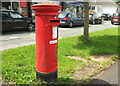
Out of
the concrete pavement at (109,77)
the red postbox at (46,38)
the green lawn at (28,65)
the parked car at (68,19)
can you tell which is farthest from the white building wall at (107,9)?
the red postbox at (46,38)

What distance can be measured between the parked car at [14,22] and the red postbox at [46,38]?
8262 mm

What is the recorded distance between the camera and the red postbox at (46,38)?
3.01m

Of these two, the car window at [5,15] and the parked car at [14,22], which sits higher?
the car window at [5,15]

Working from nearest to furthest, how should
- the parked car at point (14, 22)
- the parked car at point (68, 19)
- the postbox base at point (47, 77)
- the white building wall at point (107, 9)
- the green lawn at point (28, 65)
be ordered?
1. the postbox base at point (47, 77)
2. the green lawn at point (28, 65)
3. the parked car at point (14, 22)
4. the parked car at point (68, 19)
5. the white building wall at point (107, 9)

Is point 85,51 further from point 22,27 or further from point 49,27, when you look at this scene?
point 22,27

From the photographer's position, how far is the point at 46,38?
309cm

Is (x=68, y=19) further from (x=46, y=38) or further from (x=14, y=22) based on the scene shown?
(x=46, y=38)

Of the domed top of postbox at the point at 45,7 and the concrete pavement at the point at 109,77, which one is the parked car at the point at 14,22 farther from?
the domed top of postbox at the point at 45,7

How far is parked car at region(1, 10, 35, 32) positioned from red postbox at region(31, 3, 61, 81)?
8262 mm

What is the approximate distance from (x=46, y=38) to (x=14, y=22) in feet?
29.0

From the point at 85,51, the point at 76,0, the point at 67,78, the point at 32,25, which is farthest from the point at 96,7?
the point at 67,78


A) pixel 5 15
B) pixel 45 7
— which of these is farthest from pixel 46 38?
pixel 5 15

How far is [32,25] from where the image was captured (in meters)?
12.7

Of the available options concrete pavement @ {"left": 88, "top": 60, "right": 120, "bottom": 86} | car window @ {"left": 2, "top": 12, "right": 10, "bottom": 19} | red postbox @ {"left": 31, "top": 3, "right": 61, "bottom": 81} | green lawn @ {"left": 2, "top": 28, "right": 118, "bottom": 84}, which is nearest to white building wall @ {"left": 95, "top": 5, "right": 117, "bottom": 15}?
car window @ {"left": 2, "top": 12, "right": 10, "bottom": 19}
